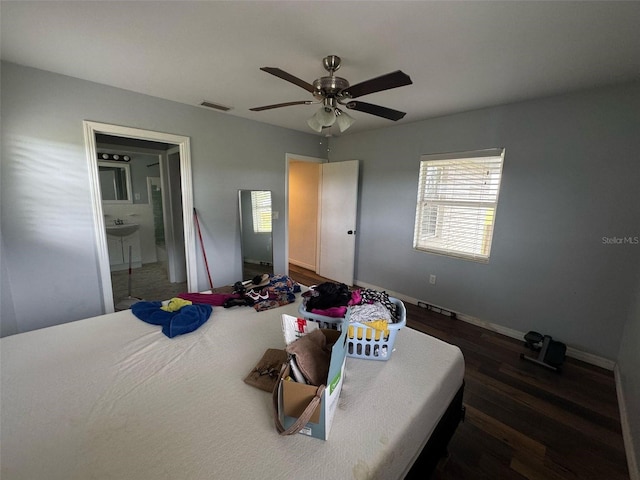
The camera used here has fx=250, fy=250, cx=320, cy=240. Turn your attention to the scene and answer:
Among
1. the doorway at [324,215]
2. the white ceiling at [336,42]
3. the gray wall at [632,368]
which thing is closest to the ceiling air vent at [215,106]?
the white ceiling at [336,42]

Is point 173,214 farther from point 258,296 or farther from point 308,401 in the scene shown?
point 308,401

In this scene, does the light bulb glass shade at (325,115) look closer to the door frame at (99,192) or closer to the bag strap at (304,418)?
the bag strap at (304,418)

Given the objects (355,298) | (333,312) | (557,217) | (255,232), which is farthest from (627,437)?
(255,232)

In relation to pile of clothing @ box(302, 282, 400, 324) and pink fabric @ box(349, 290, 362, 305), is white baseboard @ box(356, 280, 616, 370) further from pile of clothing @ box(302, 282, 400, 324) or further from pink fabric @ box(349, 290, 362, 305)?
pink fabric @ box(349, 290, 362, 305)

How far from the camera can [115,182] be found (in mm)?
4176

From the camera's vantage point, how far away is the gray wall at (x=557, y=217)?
2.00 metres

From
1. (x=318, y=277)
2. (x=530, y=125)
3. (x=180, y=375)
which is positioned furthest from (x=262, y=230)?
(x=530, y=125)

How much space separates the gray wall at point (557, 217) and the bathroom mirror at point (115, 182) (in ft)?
14.9

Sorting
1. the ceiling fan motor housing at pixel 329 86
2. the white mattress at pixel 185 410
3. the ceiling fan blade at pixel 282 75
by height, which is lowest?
the white mattress at pixel 185 410

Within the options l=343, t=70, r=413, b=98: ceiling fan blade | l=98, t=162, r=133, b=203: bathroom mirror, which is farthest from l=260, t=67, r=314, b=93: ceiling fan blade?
l=98, t=162, r=133, b=203: bathroom mirror

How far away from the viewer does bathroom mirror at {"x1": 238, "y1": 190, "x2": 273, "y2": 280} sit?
330 centimetres

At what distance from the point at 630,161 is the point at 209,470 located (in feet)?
10.7

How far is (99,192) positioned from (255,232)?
164 centimetres

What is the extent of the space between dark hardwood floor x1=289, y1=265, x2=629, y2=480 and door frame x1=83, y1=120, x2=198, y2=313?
2.95 meters
